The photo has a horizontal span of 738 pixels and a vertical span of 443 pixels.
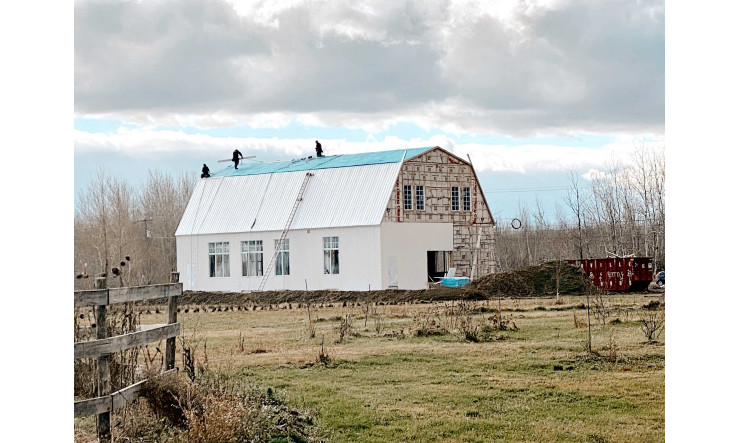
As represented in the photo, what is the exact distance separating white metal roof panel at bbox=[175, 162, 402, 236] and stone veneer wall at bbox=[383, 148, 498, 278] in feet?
3.63

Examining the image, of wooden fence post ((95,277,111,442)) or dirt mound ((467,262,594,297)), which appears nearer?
wooden fence post ((95,277,111,442))

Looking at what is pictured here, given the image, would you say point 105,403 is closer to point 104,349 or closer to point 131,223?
point 104,349

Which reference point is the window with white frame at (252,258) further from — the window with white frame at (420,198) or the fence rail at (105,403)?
the fence rail at (105,403)

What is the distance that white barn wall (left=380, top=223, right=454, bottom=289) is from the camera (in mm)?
30516

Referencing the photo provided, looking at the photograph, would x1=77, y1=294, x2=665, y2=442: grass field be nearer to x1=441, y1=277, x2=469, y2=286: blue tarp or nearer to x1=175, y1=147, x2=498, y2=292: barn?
x1=441, y1=277, x2=469, y2=286: blue tarp

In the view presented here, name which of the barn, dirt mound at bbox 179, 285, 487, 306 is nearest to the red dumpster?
dirt mound at bbox 179, 285, 487, 306

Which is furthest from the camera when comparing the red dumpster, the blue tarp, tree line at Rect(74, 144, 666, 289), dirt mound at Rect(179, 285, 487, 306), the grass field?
tree line at Rect(74, 144, 666, 289)

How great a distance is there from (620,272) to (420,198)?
24.0 ft

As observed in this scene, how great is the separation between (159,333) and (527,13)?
32.9 feet

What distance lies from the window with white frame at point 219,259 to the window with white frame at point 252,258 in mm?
Result: 830

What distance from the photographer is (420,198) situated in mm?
32438

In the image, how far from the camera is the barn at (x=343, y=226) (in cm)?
3095
